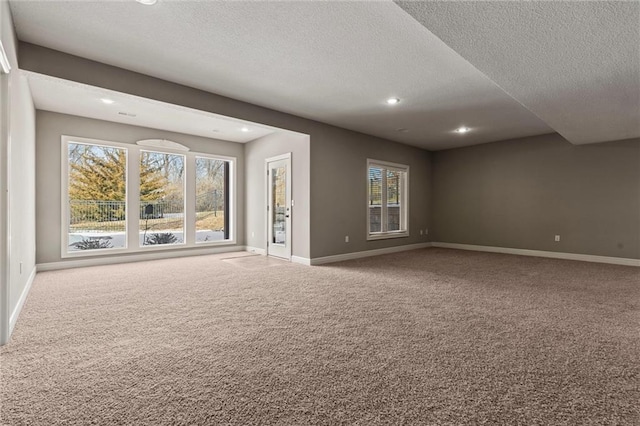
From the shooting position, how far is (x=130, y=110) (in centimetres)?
526

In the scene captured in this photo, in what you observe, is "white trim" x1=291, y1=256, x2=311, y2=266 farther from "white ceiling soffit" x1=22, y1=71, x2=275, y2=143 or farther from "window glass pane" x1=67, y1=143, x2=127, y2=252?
"window glass pane" x1=67, y1=143, x2=127, y2=252

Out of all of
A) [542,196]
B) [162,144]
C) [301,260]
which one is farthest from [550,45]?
[162,144]

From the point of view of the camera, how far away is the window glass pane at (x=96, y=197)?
227 inches

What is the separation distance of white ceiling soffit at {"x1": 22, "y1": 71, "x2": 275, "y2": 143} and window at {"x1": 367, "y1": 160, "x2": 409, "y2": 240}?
2.64 metres

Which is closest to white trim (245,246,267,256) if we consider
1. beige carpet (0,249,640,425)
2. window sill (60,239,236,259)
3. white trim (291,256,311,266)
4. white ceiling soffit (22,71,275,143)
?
window sill (60,239,236,259)

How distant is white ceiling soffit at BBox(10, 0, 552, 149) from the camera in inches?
102

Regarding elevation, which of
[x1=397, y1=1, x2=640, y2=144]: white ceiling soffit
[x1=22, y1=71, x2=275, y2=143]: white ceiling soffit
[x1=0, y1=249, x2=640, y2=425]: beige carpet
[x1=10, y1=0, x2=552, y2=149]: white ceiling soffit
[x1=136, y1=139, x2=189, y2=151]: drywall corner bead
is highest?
[x1=22, y1=71, x2=275, y2=143]: white ceiling soffit

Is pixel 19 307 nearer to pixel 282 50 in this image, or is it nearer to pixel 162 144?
pixel 282 50

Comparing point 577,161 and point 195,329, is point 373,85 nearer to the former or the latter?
point 195,329

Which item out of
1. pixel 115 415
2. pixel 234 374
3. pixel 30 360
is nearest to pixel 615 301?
pixel 234 374

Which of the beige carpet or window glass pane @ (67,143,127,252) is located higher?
window glass pane @ (67,143,127,252)

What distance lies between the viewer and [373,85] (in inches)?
161

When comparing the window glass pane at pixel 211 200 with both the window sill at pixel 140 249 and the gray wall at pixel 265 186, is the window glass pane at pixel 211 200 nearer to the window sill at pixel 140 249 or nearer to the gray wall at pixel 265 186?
the window sill at pixel 140 249

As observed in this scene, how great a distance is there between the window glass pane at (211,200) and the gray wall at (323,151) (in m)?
2.88
